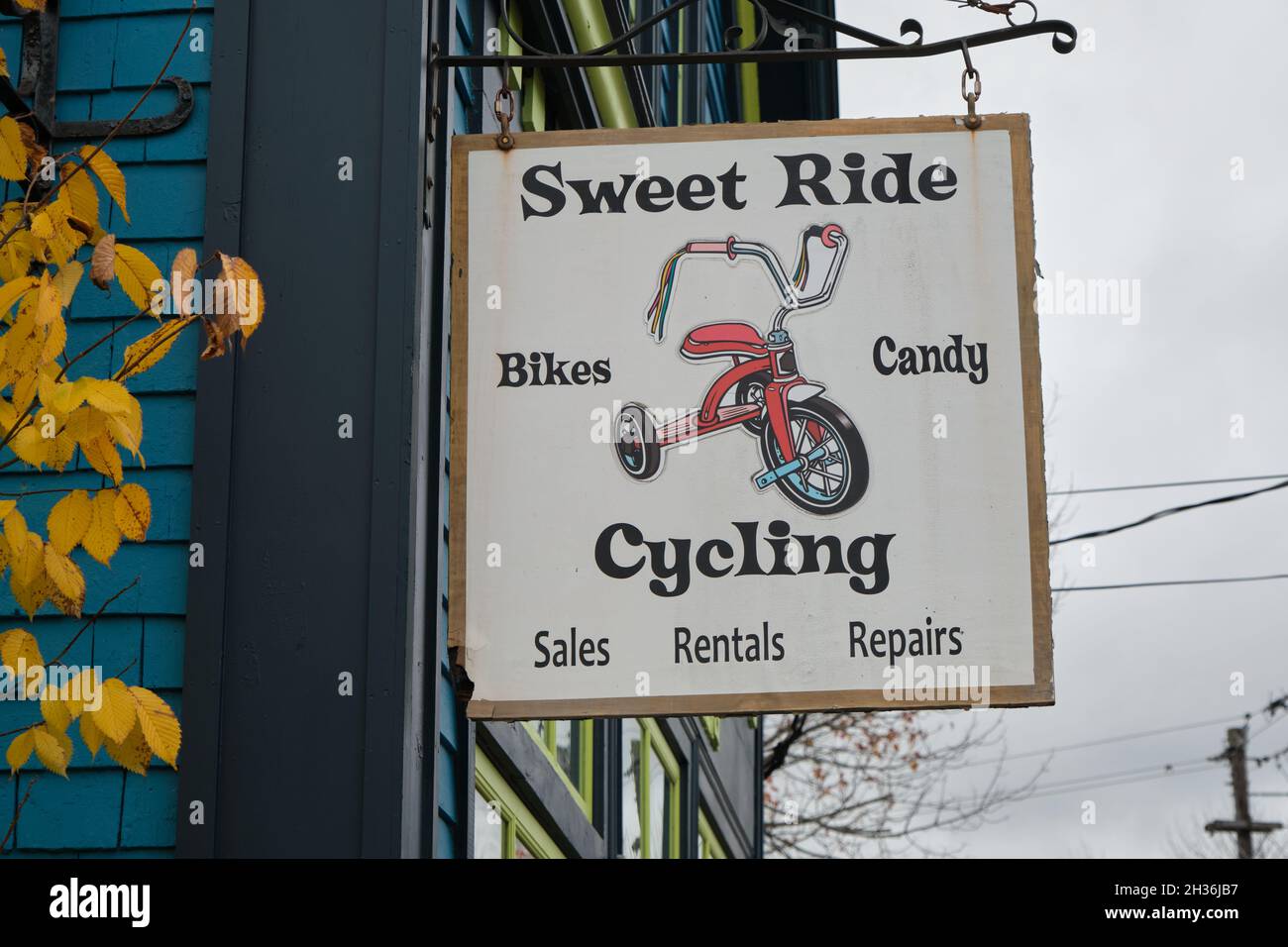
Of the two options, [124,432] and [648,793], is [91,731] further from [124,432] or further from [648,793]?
[648,793]

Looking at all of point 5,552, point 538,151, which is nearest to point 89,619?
point 5,552

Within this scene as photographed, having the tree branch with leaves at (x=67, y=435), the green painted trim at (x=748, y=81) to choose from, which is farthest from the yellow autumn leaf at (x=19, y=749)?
the green painted trim at (x=748, y=81)

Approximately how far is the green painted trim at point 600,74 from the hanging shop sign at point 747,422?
268cm

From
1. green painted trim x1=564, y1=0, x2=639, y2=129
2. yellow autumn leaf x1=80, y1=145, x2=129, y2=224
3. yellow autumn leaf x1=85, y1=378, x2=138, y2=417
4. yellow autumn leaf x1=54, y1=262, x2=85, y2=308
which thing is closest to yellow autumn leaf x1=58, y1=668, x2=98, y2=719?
yellow autumn leaf x1=85, y1=378, x2=138, y2=417

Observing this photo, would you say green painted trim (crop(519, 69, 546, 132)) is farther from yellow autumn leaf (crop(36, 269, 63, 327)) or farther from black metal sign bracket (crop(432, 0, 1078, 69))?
yellow autumn leaf (crop(36, 269, 63, 327))

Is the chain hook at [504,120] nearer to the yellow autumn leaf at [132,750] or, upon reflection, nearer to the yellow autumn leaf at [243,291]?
the yellow autumn leaf at [243,291]

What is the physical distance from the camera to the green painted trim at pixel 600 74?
640 cm

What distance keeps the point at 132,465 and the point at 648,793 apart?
17.1 feet

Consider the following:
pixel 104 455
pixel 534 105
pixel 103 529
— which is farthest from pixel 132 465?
pixel 534 105

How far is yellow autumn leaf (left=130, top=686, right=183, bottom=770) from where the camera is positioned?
278cm

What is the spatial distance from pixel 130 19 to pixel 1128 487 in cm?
1479

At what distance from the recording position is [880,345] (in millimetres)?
3684

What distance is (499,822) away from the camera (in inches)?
213
